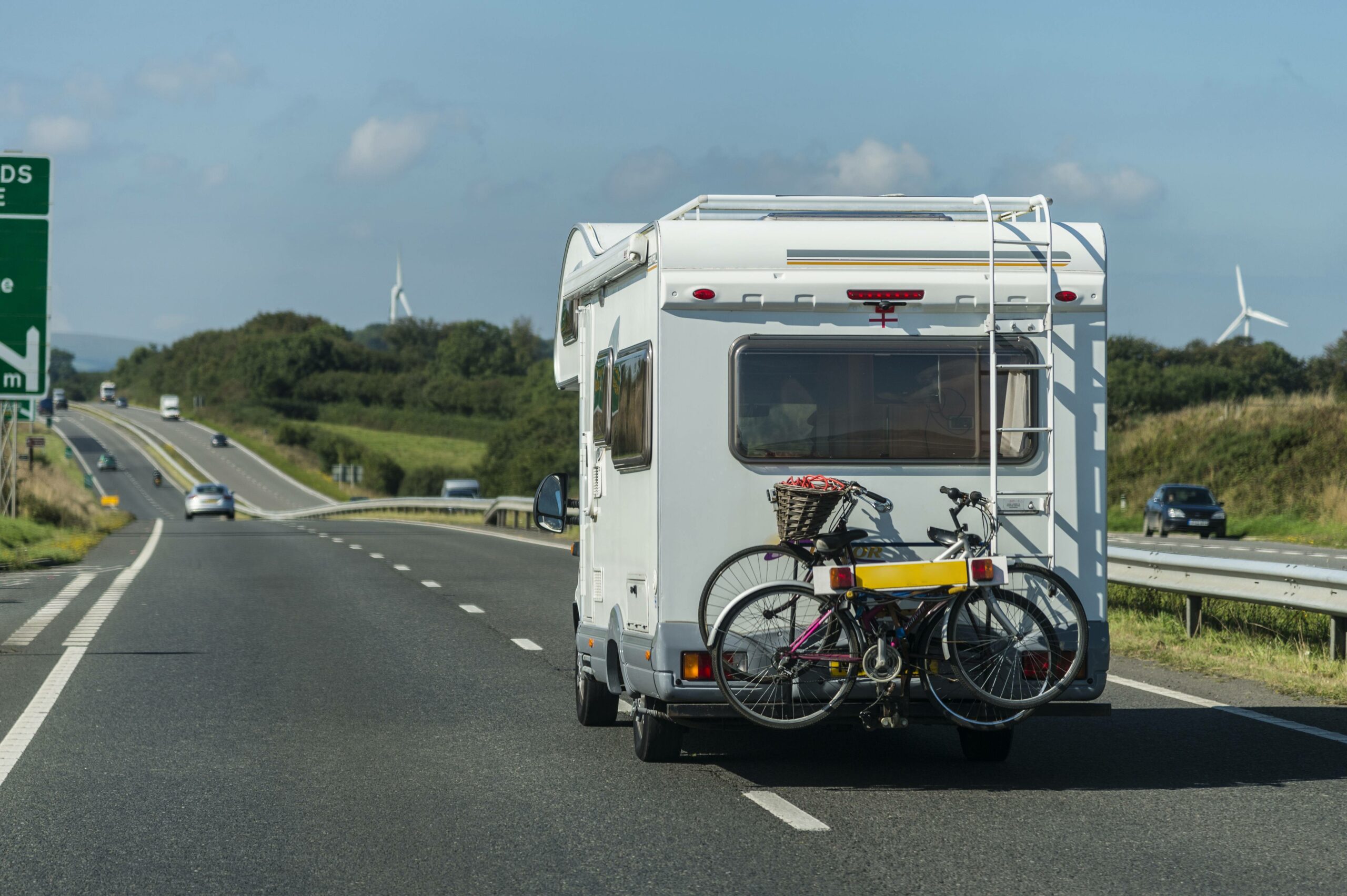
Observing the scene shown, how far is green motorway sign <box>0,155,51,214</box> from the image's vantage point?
24969mm

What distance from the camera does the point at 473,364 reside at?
19212 centimetres

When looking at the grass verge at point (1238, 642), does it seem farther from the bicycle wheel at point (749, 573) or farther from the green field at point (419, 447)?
the green field at point (419, 447)

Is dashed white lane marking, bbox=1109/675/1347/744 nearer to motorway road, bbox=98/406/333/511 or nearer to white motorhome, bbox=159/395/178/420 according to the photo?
motorway road, bbox=98/406/333/511

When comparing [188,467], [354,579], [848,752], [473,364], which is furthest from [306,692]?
[473,364]

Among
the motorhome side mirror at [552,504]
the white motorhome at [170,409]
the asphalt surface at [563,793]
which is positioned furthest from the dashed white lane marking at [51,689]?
the white motorhome at [170,409]

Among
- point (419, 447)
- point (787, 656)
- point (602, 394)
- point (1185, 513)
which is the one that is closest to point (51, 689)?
point (602, 394)

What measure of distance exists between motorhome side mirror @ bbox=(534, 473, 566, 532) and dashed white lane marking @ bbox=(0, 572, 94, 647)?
670cm

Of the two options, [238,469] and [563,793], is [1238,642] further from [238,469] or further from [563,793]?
[238,469]

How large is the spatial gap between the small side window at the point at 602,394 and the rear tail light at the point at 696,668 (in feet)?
5.55

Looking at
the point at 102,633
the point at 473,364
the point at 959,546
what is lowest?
the point at 102,633

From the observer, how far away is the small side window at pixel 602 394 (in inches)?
352

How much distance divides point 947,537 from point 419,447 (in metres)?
139

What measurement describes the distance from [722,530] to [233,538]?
1195 inches

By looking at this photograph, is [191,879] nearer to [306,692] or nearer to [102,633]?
[306,692]
